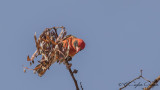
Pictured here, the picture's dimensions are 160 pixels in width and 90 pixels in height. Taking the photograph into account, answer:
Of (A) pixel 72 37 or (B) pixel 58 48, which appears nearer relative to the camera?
(B) pixel 58 48

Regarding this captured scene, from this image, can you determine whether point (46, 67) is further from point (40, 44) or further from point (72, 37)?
point (72, 37)

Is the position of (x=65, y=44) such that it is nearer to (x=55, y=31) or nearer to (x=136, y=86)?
(x=55, y=31)

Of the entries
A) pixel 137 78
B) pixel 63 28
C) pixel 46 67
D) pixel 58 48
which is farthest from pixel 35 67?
pixel 137 78

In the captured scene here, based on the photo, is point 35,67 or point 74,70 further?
point 35,67

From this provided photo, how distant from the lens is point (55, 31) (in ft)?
15.2

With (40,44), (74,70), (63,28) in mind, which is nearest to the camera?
(74,70)

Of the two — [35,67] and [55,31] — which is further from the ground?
[55,31]

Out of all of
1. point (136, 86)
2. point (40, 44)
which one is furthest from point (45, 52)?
point (136, 86)

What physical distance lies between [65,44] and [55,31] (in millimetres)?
307

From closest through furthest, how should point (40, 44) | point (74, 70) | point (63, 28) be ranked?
point (74, 70), point (40, 44), point (63, 28)

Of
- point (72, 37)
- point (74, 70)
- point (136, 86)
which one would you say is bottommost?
point (136, 86)

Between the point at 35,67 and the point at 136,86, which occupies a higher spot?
the point at 35,67

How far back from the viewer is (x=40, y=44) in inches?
176

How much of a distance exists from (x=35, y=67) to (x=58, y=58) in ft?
1.57
